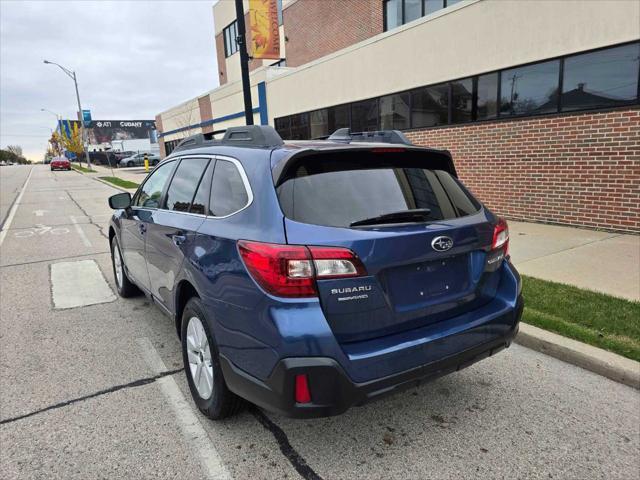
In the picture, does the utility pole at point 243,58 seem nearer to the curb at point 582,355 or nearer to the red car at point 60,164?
the curb at point 582,355

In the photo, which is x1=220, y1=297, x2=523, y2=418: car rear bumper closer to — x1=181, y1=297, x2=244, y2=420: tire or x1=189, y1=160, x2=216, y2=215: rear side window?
x1=181, y1=297, x2=244, y2=420: tire

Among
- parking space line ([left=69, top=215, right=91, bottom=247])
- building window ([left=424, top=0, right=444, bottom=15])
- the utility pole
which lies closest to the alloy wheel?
the utility pole

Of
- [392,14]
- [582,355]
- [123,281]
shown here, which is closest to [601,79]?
[582,355]

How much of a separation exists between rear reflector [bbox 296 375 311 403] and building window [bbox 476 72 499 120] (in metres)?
8.74

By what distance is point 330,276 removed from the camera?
7.18 ft

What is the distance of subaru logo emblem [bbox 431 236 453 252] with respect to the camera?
8.00 ft

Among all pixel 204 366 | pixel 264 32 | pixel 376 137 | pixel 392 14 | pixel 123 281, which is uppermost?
pixel 392 14

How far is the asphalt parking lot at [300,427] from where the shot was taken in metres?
2.49

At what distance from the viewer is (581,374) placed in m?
3.48

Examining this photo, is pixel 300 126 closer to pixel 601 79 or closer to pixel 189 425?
pixel 601 79

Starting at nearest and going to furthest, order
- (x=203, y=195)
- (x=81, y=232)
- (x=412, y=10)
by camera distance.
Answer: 1. (x=203, y=195)
2. (x=81, y=232)
3. (x=412, y=10)

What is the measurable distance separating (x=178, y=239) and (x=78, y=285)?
3.84 metres

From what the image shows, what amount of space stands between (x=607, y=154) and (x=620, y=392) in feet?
18.8

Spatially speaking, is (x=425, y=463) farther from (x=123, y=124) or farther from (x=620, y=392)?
Answer: (x=123, y=124)
